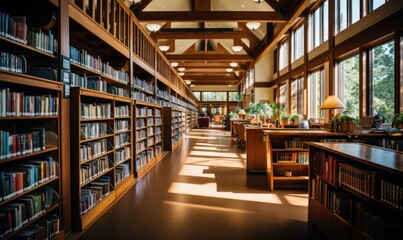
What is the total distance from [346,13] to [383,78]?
8.01 ft

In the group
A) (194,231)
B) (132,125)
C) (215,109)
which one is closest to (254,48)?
(132,125)

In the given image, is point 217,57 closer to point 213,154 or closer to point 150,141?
point 213,154

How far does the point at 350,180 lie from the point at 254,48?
488 inches

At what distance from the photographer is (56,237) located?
2836 mm

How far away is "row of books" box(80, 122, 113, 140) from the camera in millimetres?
3606

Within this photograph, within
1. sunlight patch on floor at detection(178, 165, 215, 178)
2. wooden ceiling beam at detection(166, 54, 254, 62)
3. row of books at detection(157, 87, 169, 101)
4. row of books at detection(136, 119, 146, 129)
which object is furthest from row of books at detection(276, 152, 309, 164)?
wooden ceiling beam at detection(166, 54, 254, 62)

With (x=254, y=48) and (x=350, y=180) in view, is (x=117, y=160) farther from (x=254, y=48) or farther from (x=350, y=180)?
(x=254, y=48)

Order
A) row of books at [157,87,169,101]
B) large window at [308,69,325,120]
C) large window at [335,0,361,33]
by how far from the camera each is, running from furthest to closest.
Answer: large window at [308,69,325,120] → row of books at [157,87,169,101] → large window at [335,0,361,33]

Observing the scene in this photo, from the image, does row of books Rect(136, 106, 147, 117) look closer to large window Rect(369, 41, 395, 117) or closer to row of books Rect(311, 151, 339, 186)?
row of books Rect(311, 151, 339, 186)

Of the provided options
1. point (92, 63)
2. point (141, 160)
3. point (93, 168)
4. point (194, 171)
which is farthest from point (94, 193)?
point (194, 171)

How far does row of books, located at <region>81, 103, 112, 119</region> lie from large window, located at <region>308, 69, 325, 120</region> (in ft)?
26.9

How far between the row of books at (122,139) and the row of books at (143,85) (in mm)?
1481

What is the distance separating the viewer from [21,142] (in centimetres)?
251

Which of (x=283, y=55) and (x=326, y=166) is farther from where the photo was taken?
(x=283, y=55)
